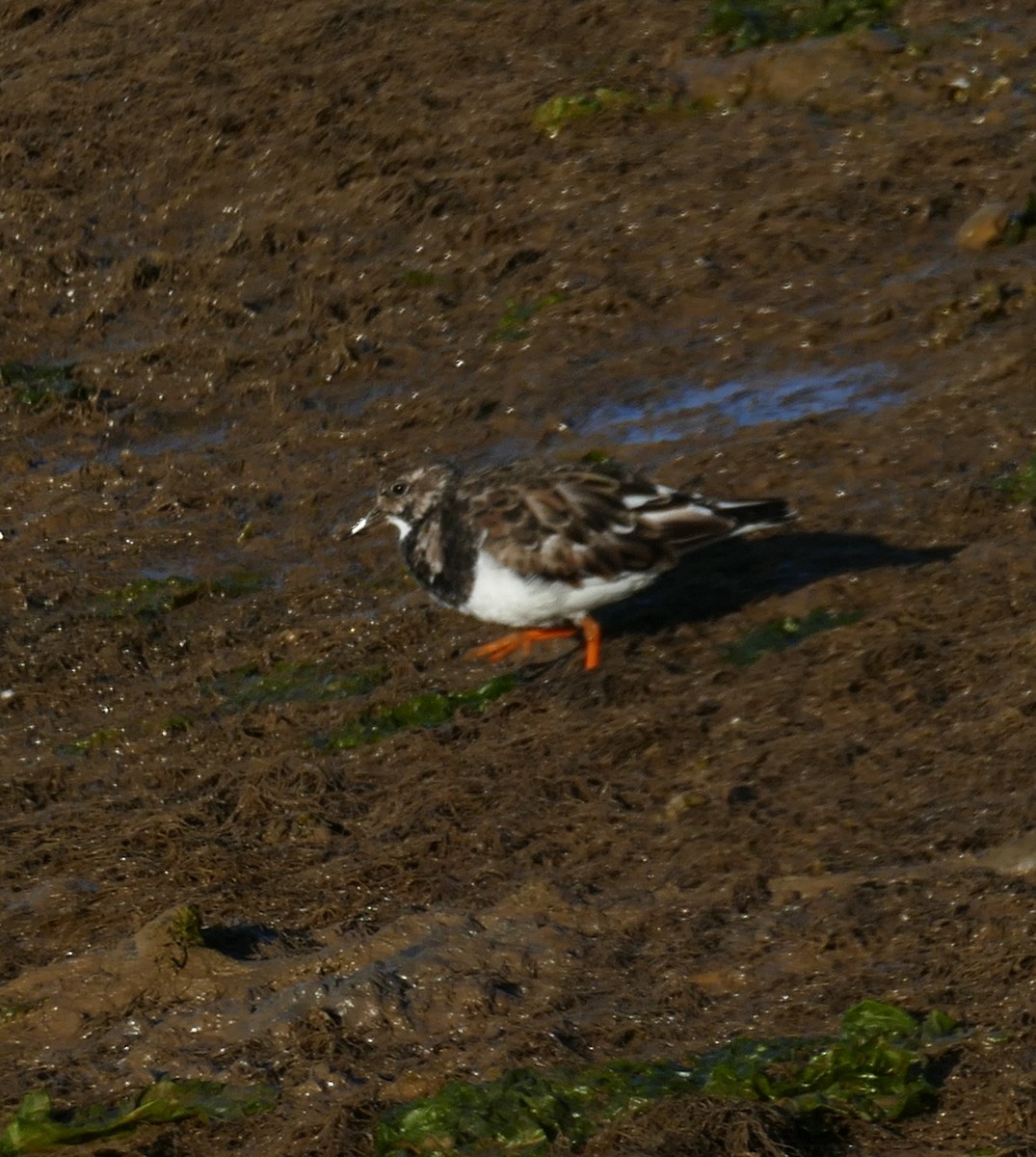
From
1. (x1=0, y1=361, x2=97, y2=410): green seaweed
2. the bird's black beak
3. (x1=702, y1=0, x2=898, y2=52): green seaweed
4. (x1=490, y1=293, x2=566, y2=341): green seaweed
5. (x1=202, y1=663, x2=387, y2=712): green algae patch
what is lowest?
(x1=202, y1=663, x2=387, y2=712): green algae patch

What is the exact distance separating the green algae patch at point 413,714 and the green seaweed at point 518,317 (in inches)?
151

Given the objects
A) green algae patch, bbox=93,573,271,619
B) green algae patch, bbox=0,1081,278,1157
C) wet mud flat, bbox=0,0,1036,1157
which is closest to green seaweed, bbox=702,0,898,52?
wet mud flat, bbox=0,0,1036,1157

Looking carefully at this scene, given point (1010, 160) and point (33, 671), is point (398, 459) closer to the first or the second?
point (33, 671)

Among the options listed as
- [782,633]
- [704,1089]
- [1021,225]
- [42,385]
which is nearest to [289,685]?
[782,633]


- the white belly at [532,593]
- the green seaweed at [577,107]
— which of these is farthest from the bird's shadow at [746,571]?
the green seaweed at [577,107]

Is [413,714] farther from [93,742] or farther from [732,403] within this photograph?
[732,403]

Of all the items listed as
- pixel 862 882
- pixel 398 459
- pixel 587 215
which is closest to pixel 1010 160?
pixel 587 215

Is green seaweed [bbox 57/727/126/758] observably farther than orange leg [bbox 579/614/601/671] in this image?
Yes

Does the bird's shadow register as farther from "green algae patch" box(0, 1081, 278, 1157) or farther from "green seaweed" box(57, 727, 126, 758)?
"green algae patch" box(0, 1081, 278, 1157)

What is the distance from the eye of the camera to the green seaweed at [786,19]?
46.1 feet

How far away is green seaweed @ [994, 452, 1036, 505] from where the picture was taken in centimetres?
918

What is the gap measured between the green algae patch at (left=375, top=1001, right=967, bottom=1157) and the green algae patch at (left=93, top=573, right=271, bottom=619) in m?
5.08

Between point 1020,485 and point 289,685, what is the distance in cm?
349

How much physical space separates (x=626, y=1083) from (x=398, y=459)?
618 centimetres
